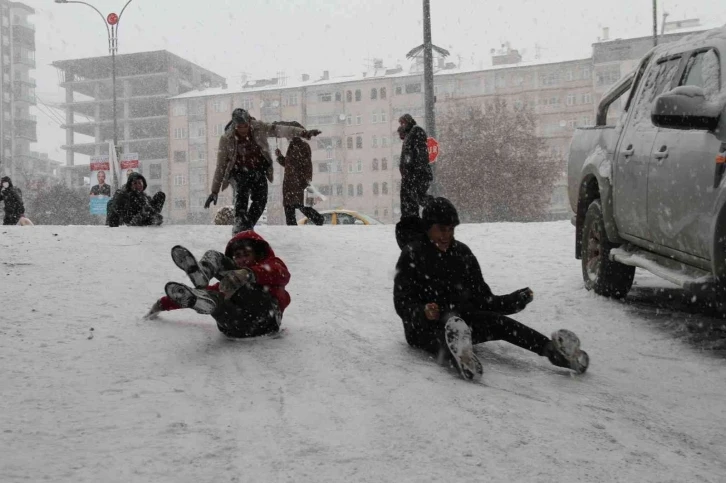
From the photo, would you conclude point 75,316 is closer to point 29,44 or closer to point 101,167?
point 101,167

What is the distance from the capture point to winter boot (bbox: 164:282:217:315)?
15.5 ft

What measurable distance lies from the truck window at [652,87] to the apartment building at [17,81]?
4755 inches

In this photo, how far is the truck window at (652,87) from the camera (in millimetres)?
6391

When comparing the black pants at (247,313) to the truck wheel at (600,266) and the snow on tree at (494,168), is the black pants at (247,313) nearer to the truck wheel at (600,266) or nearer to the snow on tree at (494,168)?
the truck wheel at (600,266)

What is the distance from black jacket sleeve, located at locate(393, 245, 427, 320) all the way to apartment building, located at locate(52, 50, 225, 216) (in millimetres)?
90340

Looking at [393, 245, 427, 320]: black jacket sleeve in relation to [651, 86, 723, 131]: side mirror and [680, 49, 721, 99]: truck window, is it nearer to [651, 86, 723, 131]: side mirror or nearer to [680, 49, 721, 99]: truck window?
[651, 86, 723, 131]: side mirror

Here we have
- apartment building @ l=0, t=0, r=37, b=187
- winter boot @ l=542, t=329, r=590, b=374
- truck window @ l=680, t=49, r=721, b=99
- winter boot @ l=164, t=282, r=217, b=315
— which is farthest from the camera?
apartment building @ l=0, t=0, r=37, b=187

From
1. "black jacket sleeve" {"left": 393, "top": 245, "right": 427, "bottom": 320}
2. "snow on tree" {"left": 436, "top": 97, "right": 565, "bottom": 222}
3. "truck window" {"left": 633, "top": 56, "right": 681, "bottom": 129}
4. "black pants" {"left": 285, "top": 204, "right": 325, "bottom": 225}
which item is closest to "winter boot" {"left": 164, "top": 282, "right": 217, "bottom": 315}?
"black jacket sleeve" {"left": 393, "top": 245, "right": 427, "bottom": 320}

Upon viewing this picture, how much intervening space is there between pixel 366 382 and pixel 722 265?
90.7 inches

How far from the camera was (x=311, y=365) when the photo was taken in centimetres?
477

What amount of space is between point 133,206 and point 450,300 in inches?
301

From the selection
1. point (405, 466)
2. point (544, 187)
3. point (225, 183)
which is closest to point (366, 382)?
point (405, 466)

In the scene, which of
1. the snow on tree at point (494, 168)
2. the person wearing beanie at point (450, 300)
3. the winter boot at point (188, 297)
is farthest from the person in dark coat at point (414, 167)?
the snow on tree at point (494, 168)

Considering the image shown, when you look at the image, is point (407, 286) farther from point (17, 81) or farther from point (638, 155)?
point (17, 81)
